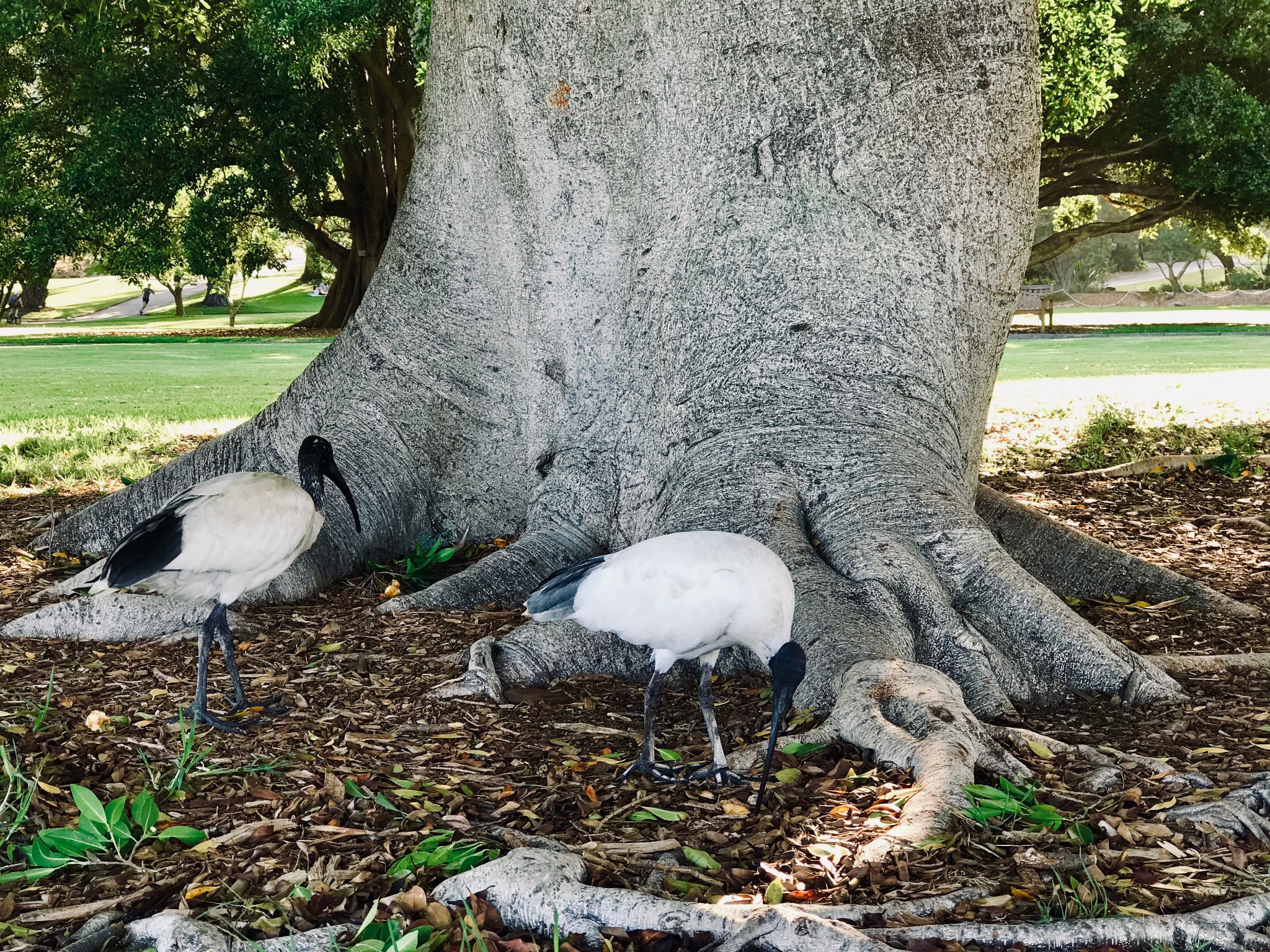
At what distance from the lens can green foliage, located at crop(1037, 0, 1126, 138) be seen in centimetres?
1466

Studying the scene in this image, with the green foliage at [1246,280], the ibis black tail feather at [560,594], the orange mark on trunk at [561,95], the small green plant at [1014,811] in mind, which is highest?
the orange mark on trunk at [561,95]

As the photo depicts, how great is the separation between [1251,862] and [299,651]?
3743 mm

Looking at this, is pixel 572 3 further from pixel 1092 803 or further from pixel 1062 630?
pixel 1092 803

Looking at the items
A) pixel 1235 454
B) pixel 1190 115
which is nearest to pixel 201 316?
pixel 1190 115

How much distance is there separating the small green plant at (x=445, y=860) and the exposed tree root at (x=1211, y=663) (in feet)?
10.2

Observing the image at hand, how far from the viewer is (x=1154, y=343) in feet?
86.3

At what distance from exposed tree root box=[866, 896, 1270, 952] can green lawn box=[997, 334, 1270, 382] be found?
54.1 feet

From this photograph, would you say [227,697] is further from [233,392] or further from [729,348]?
[233,392]

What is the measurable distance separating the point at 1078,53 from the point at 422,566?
506 inches

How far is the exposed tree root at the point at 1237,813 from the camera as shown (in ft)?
10.6

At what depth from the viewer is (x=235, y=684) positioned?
4.45 metres

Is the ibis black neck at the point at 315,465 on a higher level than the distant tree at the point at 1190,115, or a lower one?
lower

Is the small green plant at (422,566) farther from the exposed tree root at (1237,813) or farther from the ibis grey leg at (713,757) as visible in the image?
the exposed tree root at (1237,813)

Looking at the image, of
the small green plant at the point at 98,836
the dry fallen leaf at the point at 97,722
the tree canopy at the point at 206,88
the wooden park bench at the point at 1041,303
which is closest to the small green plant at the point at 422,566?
the dry fallen leaf at the point at 97,722
